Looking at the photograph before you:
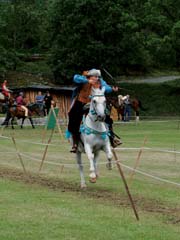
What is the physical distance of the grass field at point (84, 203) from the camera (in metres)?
9.56

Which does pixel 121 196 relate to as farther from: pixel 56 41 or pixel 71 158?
pixel 56 41

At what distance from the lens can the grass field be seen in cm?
956

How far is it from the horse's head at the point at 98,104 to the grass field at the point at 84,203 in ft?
3.88

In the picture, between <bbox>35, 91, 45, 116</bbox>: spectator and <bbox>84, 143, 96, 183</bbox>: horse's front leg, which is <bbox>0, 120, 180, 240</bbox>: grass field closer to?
<bbox>84, 143, 96, 183</bbox>: horse's front leg

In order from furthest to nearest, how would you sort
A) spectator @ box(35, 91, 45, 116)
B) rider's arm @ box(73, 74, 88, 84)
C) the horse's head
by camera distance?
1. spectator @ box(35, 91, 45, 116)
2. rider's arm @ box(73, 74, 88, 84)
3. the horse's head

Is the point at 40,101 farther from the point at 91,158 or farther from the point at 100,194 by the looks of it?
the point at 100,194

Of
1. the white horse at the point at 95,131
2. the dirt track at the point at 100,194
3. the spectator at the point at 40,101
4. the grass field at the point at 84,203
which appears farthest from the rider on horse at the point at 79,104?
the spectator at the point at 40,101

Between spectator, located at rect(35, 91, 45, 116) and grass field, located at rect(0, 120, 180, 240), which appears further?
spectator, located at rect(35, 91, 45, 116)

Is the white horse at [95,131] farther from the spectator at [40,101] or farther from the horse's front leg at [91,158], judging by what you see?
the spectator at [40,101]

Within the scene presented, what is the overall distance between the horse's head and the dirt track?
155 centimetres

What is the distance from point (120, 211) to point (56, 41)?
48363 mm

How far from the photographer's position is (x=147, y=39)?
55.6 meters

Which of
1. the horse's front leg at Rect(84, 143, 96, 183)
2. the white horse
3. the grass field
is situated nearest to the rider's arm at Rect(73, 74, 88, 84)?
the white horse

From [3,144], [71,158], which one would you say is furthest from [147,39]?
[71,158]
